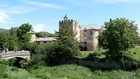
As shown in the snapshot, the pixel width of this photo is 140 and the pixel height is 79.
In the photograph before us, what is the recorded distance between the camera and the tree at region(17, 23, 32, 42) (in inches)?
3196

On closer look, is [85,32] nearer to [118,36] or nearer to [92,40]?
[92,40]

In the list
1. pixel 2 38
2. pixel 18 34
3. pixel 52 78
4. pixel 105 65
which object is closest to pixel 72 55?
pixel 105 65

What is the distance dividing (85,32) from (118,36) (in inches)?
1050

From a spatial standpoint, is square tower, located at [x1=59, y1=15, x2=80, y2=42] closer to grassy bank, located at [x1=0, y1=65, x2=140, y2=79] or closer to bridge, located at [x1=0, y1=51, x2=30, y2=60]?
bridge, located at [x1=0, y1=51, x2=30, y2=60]

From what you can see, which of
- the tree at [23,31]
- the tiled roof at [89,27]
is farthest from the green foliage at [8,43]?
the tiled roof at [89,27]

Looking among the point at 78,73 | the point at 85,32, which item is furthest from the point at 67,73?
the point at 85,32

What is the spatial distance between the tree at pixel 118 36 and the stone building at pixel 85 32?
56.0 feet

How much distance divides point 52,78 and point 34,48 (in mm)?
20287

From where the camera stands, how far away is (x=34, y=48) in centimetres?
6581

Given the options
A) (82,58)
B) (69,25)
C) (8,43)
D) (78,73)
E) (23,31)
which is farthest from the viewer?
(23,31)

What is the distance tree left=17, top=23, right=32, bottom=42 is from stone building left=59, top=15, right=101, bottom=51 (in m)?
11.8

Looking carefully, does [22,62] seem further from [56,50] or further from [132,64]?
[132,64]

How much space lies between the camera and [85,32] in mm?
77125

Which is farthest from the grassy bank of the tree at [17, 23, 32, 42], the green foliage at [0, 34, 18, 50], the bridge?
the tree at [17, 23, 32, 42]
